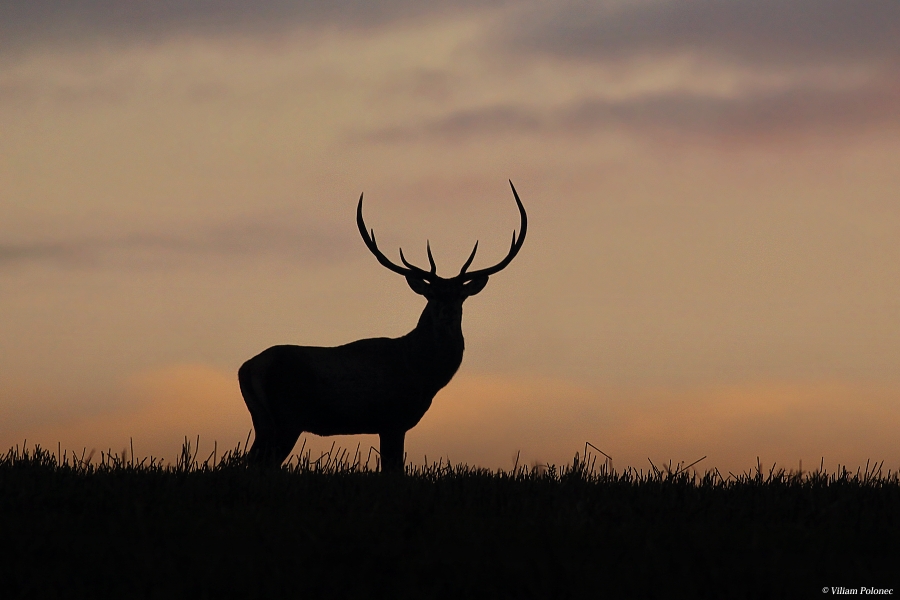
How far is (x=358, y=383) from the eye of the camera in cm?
1202

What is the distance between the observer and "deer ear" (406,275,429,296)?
12.4 meters

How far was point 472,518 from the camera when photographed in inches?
270

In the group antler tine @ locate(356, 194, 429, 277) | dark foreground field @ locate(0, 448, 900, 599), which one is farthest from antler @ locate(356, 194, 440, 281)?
dark foreground field @ locate(0, 448, 900, 599)

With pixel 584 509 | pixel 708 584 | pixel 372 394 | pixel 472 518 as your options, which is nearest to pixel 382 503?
pixel 472 518

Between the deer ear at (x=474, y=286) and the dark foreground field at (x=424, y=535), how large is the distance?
3.82m

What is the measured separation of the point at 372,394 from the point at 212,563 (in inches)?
247

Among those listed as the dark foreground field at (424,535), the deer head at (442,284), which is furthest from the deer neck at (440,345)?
the dark foreground field at (424,535)

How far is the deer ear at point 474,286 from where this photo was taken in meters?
12.3

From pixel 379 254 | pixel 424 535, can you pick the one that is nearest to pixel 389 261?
pixel 379 254

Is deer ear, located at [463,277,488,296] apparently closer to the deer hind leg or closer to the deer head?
the deer head

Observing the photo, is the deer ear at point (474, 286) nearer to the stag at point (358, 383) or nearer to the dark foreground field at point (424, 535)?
the stag at point (358, 383)

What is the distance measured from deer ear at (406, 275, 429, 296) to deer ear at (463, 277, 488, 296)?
0.43m

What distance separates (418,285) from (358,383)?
1.29 metres

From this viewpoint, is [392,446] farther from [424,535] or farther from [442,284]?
[424,535]
